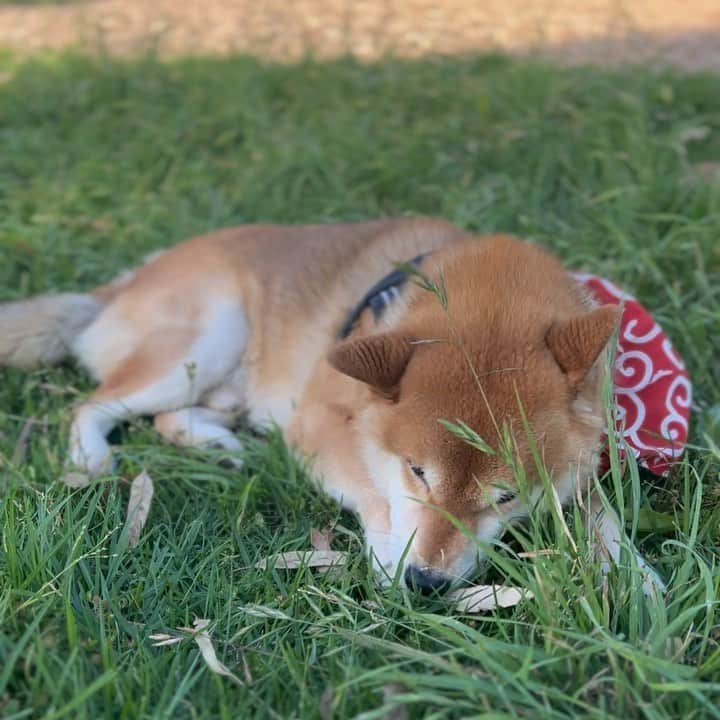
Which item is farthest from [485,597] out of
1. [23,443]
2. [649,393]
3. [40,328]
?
[40,328]

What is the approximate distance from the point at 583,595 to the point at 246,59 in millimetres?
5520

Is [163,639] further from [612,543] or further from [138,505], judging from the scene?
[612,543]

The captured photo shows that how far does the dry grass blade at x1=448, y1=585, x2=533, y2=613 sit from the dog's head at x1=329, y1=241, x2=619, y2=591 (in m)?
0.06

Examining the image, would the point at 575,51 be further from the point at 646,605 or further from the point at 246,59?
the point at 646,605

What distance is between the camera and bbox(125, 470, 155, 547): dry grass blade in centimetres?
284

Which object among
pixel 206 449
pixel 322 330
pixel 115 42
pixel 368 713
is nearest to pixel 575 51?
pixel 115 42

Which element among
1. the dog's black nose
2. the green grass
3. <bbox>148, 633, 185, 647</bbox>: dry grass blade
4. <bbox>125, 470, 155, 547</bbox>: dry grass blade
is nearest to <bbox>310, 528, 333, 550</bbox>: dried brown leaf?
the green grass

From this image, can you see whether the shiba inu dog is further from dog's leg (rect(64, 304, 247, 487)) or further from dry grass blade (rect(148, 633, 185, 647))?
dry grass blade (rect(148, 633, 185, 647))

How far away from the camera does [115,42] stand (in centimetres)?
754

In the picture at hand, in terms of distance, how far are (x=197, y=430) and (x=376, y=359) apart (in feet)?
4.46

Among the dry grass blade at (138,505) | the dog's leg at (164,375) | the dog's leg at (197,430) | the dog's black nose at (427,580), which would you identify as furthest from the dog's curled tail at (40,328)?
the dog's black nose at (427,580)

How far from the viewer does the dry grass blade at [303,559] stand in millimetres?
2691

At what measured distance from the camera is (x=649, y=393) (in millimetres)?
3133

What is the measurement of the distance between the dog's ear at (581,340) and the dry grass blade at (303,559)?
91 centimetres
